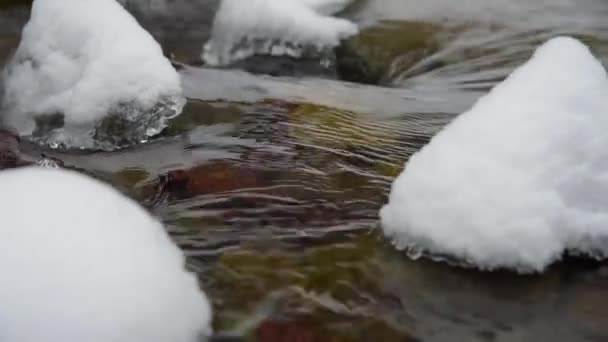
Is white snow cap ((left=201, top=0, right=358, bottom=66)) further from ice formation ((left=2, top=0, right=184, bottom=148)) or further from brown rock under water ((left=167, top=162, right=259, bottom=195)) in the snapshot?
brown rock under water ((left=167, top=162, right=259, bottom=195))

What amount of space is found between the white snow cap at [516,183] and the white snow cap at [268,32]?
307 centimetres

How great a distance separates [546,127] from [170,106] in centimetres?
183

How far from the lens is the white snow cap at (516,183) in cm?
206

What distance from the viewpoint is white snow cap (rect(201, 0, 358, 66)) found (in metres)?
5.26

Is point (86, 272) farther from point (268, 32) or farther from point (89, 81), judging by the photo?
point (268, 32)

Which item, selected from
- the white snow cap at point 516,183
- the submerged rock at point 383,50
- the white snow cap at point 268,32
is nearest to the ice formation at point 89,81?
the white snow cap at point 516,183

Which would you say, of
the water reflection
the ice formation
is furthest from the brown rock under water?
the ice formation

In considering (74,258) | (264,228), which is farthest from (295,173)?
(74,258)

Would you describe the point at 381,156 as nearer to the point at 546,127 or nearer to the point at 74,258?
the point at 546,127

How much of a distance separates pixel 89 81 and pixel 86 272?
1765 mm

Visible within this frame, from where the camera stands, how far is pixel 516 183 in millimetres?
2115

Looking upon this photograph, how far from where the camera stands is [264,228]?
92.4 inches

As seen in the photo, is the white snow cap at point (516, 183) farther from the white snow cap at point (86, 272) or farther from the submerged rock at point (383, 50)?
the submerged rock at point (383, 50)

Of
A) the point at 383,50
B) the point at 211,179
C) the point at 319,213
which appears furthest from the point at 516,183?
the point at 383,50
